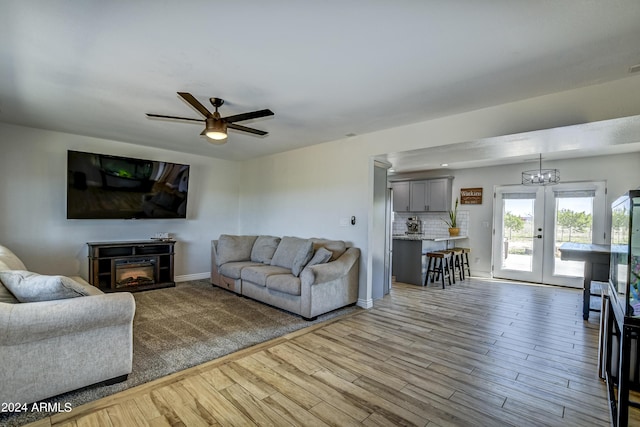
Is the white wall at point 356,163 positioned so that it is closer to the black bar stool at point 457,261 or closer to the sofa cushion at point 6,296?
the black bar stool at point 457,261

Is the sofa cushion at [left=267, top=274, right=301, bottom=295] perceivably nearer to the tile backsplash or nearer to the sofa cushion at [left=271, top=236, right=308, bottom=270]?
the sofa cushion at [left=271, top=236, right=308, bottom=270]

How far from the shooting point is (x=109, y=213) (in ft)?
15.5

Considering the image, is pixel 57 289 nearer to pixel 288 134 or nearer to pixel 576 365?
pixel 288 134

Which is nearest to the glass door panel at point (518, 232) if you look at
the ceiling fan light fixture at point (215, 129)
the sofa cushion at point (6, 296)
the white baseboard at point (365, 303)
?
the white baseboard at point (365, 303)

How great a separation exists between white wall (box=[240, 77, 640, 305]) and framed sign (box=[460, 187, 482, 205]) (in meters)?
3.83

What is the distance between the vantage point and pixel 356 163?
14.4 ft

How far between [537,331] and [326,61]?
3729mm

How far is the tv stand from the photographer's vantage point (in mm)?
4566

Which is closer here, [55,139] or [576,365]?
[576,365]

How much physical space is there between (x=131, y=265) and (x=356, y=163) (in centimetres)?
398

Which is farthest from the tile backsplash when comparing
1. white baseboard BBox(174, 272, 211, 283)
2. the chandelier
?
white baseboard BBox(174, 272, 211, 283)

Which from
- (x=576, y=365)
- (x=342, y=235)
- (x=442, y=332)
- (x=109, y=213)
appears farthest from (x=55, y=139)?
(x=576, y=365)

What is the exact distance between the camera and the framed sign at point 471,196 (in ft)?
22.3

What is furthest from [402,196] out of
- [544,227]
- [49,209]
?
[49,209]
